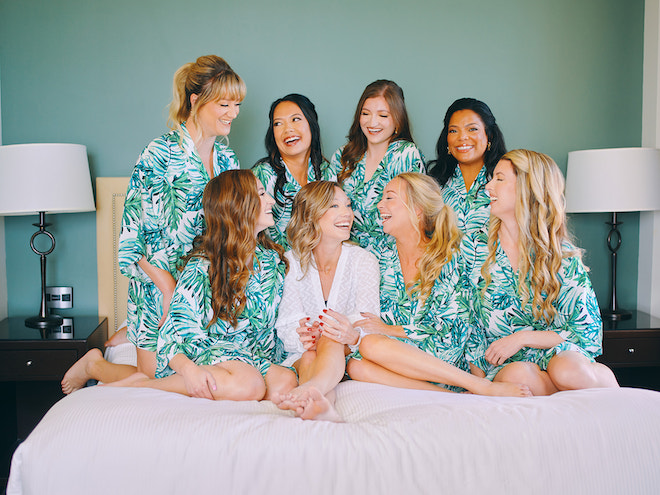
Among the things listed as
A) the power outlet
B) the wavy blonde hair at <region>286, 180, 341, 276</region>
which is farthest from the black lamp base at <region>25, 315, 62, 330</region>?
the wavy blonde hair at <region>286, 180, 341, 276</region>

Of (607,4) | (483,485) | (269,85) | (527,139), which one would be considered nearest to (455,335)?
(483,485)

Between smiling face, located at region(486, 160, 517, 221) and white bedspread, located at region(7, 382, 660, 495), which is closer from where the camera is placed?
white bedspread, located at region(7, 382, 660, 495)

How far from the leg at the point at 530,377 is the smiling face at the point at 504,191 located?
0.54 metres

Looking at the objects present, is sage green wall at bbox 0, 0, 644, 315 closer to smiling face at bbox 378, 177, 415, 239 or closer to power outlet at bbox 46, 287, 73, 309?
power outlet at bbox 46, 287, 73, 309

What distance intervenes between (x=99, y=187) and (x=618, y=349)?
8.08ft

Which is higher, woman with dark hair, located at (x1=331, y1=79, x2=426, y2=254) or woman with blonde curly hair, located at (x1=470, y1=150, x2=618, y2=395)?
woman with dark hair, located at (x1=331, y1=79, x2=426, y2=254)

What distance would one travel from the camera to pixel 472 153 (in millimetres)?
2428

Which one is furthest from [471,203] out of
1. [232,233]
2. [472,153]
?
[232,233]

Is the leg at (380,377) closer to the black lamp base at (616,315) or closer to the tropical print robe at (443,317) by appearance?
the tropical print robe at (443,317)

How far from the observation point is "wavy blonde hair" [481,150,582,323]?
6.51 feet

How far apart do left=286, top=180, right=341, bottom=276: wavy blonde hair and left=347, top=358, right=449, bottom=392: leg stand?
0.42 meters

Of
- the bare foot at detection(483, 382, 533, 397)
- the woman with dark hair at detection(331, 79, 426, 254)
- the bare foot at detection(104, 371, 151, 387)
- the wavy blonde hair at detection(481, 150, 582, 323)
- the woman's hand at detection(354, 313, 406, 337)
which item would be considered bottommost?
the bare foot at detection(104, 371, 151, 387)

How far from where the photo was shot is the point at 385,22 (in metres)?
2.84

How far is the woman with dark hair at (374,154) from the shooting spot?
2.39 m
